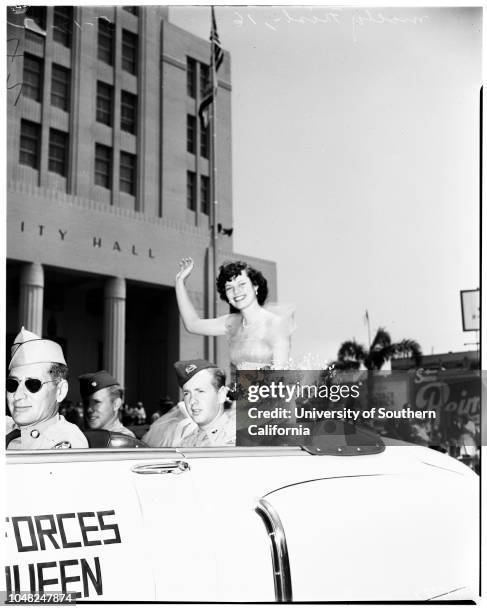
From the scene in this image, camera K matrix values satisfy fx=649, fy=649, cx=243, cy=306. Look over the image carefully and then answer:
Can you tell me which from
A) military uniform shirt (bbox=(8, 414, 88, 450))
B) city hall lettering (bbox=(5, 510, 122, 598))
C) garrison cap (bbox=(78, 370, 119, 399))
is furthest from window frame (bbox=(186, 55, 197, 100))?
city hall lettering (bbox=(5, 510, 122, 598))

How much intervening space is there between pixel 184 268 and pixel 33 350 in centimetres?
64

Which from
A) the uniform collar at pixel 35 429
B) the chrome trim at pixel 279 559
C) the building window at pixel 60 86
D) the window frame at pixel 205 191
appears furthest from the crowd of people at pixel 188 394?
the building window at pixel 60 86

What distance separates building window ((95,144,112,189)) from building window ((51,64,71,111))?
210 millimetres

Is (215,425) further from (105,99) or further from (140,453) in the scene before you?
(105,99)

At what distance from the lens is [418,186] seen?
2520mm

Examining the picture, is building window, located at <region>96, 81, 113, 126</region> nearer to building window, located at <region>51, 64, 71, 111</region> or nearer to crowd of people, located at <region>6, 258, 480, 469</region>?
building window, located at <region>51, 64, 71, 111</region>

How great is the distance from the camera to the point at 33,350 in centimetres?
242

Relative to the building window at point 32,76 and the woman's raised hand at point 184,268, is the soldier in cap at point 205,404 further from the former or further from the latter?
the building window at point 32,76

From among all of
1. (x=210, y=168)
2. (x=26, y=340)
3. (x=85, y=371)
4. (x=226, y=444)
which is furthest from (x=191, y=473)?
(x=210, y=168)

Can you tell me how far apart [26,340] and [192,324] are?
62cm

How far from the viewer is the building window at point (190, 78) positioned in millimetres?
2684

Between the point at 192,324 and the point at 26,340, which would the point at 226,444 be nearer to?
the point at 192,324

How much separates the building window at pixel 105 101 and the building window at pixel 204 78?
374mm

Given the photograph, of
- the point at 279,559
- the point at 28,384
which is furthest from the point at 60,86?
the point at 279,559
